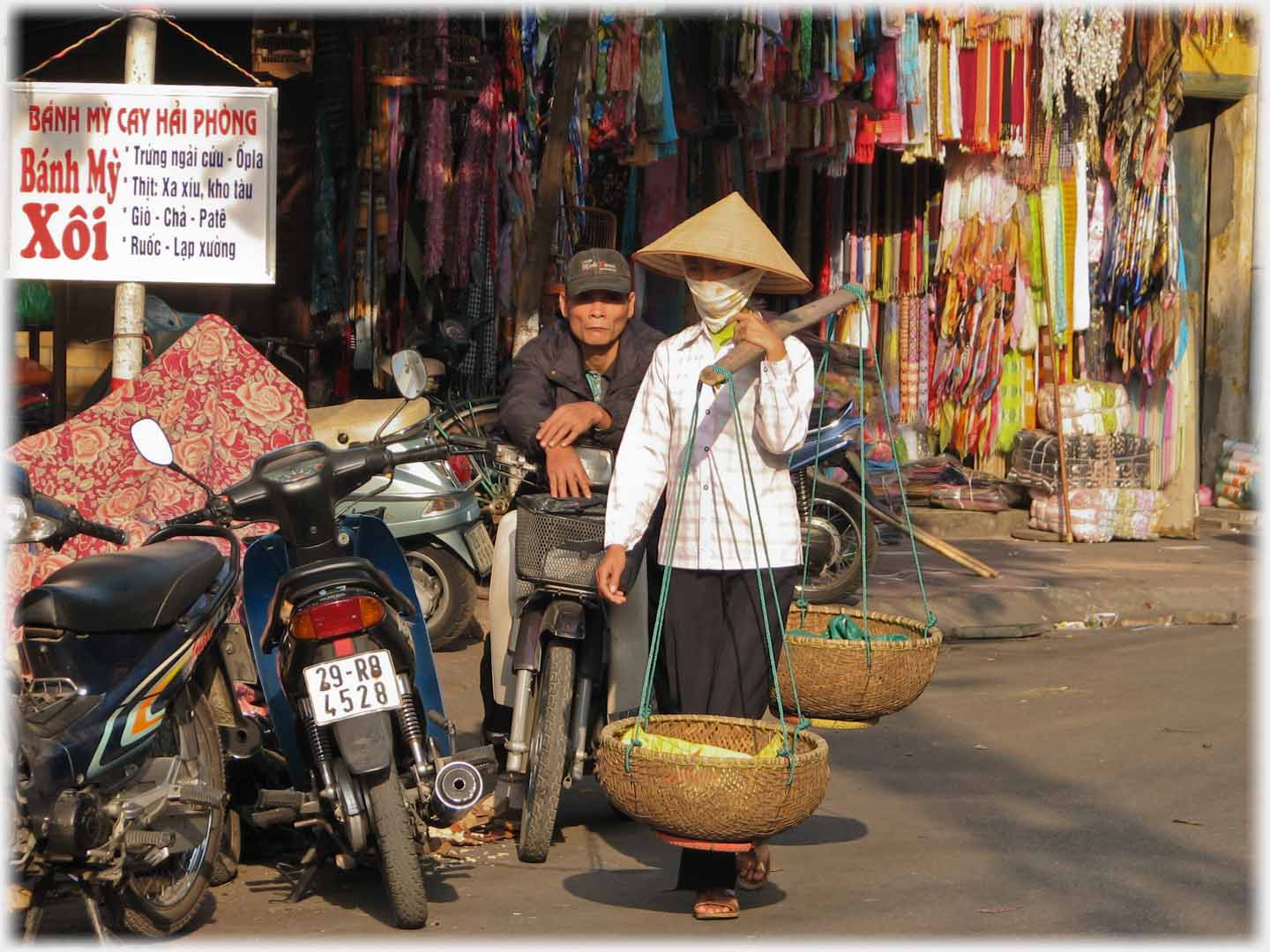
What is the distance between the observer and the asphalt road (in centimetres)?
454

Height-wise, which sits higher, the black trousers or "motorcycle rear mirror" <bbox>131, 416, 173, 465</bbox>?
"motorcycle rear mirror" <bbox>131, 416, 173, 465</bbox>

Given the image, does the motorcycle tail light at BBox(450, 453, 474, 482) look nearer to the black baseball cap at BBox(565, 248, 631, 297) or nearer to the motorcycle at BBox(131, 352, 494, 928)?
the black baseball cap at BBox(565, 248, 631, 297)

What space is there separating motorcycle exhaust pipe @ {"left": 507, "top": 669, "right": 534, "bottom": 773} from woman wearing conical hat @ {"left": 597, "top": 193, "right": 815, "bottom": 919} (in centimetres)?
45

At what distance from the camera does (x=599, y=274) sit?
18.0ft

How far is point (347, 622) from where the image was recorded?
436 cm

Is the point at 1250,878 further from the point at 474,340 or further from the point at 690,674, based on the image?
the point at 474,340

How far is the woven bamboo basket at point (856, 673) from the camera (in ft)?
16.8

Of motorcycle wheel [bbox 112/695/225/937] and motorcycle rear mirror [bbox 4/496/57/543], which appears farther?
motorcycle wheel [bbox 112/695/225/937]

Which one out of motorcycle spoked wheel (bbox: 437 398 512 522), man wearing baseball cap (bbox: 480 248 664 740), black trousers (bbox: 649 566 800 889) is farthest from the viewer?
motorcycle spoked wheel (bbox: 437 398 512 522)

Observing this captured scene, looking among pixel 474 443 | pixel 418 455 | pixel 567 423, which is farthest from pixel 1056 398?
pixel 418 455

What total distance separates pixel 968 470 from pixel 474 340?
4.58 meters

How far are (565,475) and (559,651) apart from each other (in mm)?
553

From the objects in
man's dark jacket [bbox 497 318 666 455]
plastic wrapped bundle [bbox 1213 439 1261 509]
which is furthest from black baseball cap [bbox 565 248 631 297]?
plastic wrapped bundle [bbox 1213 439 1261 509]

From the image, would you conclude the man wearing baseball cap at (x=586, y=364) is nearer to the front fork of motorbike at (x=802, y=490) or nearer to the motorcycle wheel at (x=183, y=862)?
the motorcycle wheel at (x=183, y=862)
